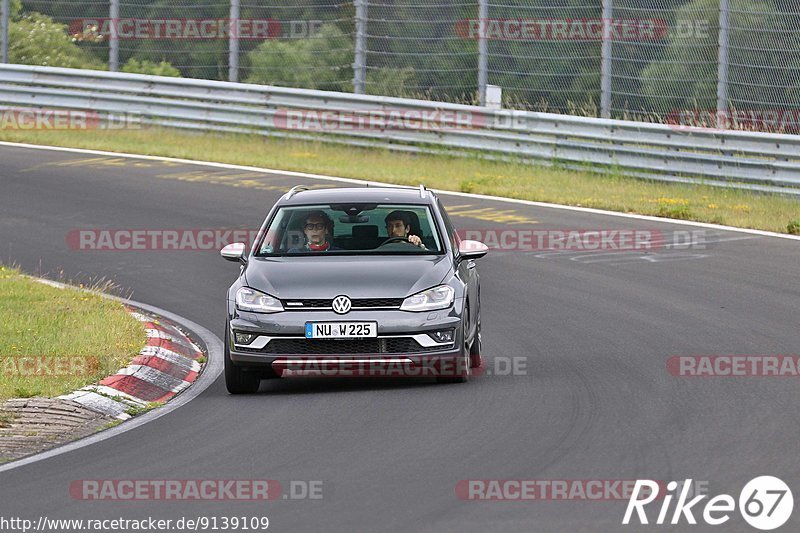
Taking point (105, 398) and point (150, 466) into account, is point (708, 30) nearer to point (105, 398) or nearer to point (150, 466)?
point (105, 398)

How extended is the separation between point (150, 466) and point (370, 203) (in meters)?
4.08

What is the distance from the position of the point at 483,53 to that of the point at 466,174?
2.51 metres

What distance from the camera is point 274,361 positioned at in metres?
11.0

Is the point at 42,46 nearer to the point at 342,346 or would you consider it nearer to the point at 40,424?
the point at 342,346

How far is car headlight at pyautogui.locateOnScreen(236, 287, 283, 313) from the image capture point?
36.6ft

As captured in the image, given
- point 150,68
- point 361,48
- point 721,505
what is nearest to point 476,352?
point 721,505

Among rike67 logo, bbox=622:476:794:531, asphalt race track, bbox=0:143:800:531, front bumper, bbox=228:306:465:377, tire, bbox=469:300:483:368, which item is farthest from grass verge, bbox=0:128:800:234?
rike67 logo, bbox=622:476:794:531

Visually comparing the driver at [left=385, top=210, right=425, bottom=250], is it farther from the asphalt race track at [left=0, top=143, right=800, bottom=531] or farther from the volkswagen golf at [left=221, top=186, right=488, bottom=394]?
the asphalt race track at [left=0, top=143, right=800, bottom=531]

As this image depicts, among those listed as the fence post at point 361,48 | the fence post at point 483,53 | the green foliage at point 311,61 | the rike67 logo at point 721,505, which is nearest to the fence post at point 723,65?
the fence post at point 483,53

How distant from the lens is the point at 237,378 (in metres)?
11.3

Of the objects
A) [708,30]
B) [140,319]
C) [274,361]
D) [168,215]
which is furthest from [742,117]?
[274,361]

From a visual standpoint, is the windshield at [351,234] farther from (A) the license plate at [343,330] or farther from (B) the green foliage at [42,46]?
(B) the green foliage at [42,46]

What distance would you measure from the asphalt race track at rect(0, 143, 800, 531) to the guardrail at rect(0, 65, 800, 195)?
3725 mm

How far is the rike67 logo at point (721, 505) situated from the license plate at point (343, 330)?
3196 mm
